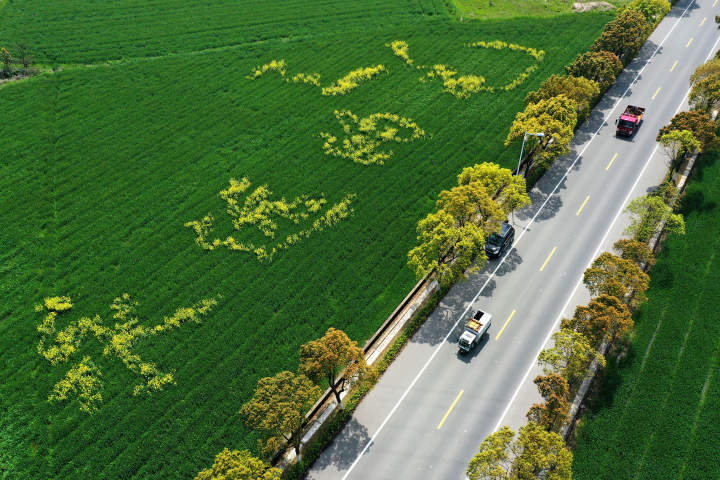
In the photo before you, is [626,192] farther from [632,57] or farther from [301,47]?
[301,47]

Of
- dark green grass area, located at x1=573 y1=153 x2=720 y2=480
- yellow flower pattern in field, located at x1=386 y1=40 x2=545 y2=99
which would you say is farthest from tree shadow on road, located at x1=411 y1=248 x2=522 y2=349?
yellow flower pattern in field, located at x1=386 y1=40 x2=545 y2=99

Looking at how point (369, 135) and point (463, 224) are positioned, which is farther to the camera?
point (369, 135)

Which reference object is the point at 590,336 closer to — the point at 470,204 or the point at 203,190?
the point at 470,204

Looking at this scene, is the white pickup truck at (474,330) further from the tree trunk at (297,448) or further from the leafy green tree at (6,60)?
the leafy green tree at (6,60)

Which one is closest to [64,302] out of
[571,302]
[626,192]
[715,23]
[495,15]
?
[571,302]

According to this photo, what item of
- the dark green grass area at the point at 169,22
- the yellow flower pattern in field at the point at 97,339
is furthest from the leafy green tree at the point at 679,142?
the yellow flower pattern in field at the point at 97,339

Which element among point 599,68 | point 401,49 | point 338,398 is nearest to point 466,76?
point 401,49
